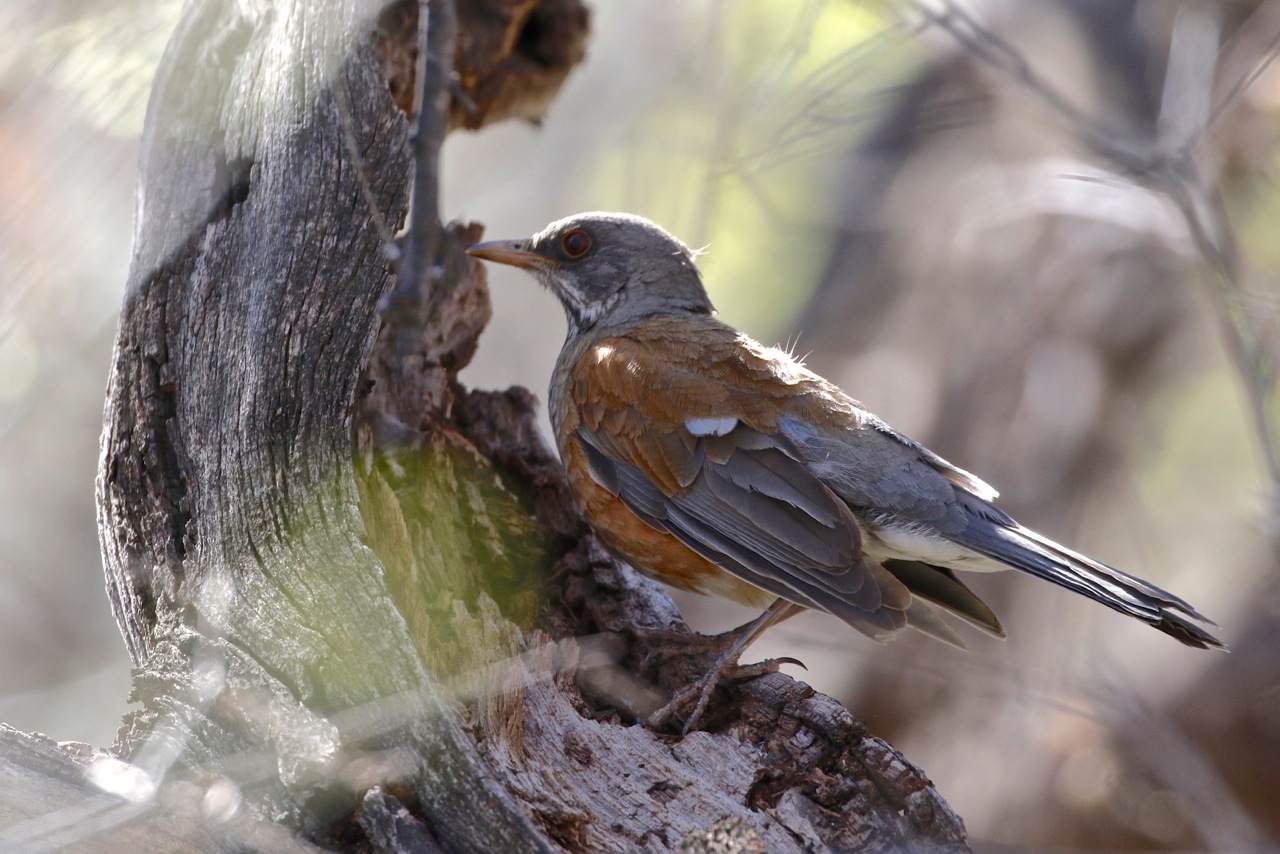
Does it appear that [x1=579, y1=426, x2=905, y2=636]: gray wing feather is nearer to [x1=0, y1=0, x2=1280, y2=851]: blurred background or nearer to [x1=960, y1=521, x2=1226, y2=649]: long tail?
[x1=960, y1=521, x2=1226, y2=649]: long tail

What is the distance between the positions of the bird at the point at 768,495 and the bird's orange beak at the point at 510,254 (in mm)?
713

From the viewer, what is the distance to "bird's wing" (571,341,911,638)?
4078 millimetres

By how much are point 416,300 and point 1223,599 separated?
738 centimetres

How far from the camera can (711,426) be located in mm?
4664

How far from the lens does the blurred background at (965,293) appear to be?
575cm

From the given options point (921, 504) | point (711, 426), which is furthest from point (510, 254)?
point (921, 504)

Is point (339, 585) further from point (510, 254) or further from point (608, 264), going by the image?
point (608, 264)

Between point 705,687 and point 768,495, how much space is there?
0.84 m

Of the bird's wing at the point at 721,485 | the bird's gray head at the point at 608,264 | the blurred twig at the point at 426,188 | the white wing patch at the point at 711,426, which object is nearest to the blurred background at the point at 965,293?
the bird's gray head at the point at 608,264

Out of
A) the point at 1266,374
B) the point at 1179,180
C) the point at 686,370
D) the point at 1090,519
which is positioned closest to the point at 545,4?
the point at 686,370

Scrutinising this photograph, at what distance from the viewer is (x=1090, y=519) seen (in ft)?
27.6

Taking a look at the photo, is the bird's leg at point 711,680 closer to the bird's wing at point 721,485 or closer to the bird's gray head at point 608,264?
the bird's wing at point 721,485

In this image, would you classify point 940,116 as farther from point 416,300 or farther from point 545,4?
point 416,300

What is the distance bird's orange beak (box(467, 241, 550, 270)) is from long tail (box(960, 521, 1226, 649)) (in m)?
2.64
